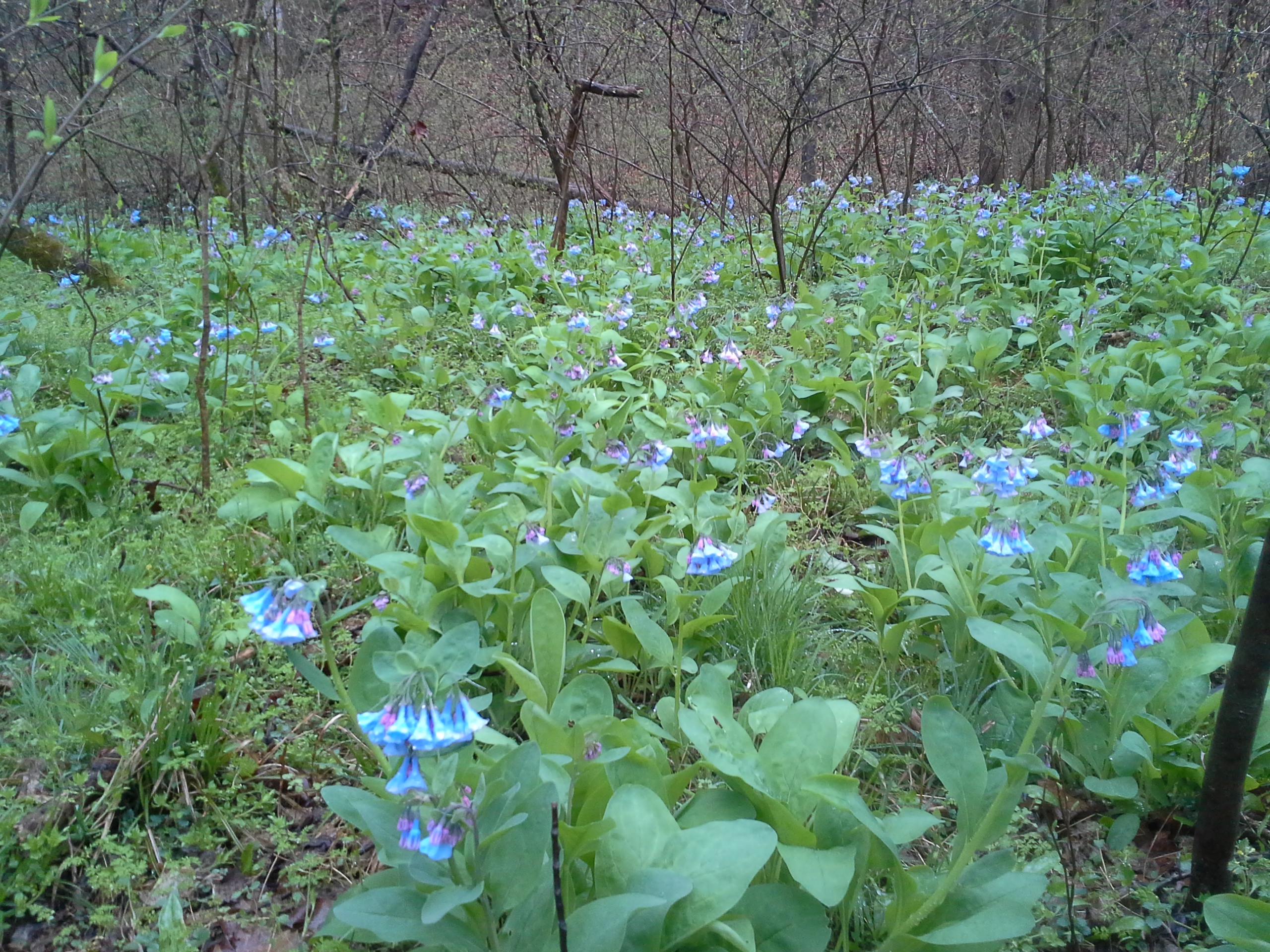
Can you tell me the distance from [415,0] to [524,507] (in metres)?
11.5

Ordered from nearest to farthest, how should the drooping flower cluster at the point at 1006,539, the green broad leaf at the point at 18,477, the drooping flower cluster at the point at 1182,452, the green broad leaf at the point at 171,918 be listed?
the green broad leaf at the point at 171,918
the drooping flower cluster at the point at 1006,539
the drooping flower cluster at the point at 1182,452
the green broad leaf at the point at 18,477

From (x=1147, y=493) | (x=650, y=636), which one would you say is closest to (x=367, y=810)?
(x=650, y=636)

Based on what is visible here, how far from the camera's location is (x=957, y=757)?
1259mm

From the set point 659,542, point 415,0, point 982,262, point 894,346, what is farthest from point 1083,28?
point 659,542

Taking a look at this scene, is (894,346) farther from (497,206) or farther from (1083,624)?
(497,206)

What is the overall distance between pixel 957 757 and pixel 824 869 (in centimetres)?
27

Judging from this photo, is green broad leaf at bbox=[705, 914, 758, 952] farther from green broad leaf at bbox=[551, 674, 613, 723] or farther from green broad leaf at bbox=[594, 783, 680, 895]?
green broad leaf at bbox=[551, 674, 613, 723]

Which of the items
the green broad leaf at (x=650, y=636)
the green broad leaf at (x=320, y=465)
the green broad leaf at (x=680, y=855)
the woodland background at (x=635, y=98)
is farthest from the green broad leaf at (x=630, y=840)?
the woodland background at (x=635, y=98)

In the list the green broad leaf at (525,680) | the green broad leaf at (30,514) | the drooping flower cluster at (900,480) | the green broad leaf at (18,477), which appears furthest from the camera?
the green broad leaf at (18,477)

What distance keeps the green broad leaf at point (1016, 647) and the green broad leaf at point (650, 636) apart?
566 millimetres

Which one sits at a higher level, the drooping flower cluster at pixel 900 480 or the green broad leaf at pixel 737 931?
the drooping flower cluster at pixel 900 480

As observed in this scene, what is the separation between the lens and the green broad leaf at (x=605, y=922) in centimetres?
101

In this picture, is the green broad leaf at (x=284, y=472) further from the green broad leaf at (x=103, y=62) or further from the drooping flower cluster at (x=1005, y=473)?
the drooping flower cluster at (x=1005, y=473)

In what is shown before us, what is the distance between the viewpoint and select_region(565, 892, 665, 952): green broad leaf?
3.33 feet
